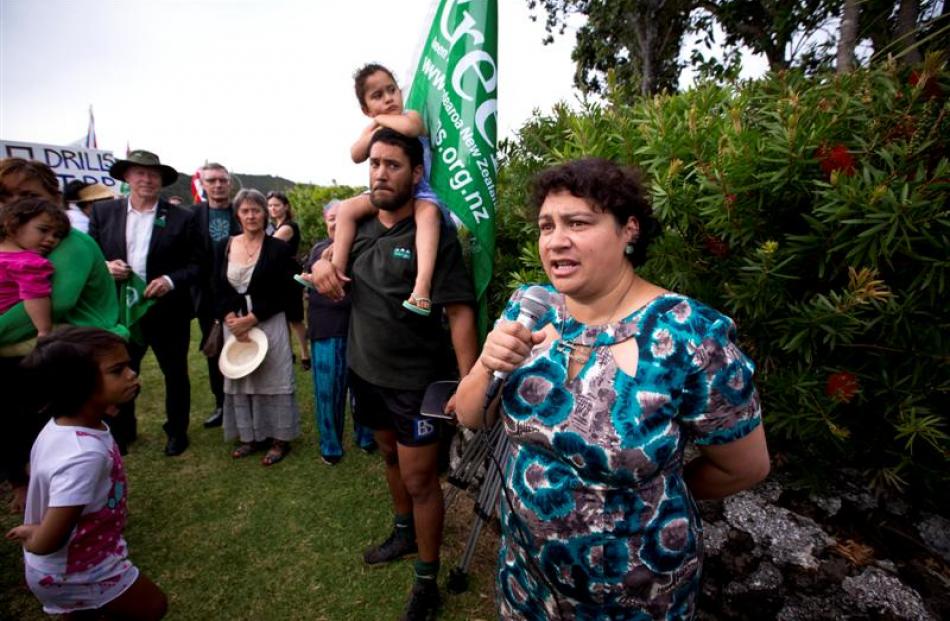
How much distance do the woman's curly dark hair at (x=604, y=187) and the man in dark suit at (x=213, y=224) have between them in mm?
4246

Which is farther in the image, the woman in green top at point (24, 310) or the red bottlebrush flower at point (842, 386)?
the woman in green top at point (24, 310)

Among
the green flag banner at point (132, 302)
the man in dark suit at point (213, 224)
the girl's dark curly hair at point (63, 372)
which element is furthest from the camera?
the man in dark suit at point (213, 224)

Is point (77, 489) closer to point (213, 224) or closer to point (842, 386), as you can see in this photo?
point (842, 386)

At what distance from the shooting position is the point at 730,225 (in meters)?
1.92

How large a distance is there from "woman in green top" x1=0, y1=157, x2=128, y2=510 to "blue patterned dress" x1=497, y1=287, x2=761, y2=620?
3.29 metres

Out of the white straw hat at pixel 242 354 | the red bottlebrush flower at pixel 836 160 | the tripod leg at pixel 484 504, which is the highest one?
the red bottlebrush flower at pixel 836 160

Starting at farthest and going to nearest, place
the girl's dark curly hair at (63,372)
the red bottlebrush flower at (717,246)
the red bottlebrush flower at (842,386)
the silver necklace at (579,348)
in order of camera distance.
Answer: the red bottlebrush flower at (717,246) < the girl's dark curly hair at (63,372) < the red bottlebrush flower at (842,386) < the silver necklace at (579,348)

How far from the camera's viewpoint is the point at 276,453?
171 inches

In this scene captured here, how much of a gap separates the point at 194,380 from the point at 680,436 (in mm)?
6863

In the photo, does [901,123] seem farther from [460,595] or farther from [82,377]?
[82,377]

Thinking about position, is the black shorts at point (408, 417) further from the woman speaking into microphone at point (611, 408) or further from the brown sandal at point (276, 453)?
the brown sandal at point (276, 453)

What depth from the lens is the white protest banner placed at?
9078 millimetres

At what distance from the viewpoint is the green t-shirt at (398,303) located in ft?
8.06

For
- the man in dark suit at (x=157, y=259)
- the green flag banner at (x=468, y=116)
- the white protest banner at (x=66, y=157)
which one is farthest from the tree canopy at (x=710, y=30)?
the white protest banner at (x=66, y=157)
